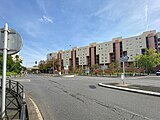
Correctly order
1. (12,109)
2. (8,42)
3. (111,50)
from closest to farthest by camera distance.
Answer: (8,42) → (12,109) → (111,50)

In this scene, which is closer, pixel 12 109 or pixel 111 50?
pixel 12 109

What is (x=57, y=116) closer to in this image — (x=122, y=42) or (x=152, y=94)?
(x=152, y=94)

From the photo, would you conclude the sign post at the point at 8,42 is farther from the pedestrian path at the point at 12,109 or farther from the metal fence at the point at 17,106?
the pedestrian path at the point at 12,109

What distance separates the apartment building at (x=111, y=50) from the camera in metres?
87.8

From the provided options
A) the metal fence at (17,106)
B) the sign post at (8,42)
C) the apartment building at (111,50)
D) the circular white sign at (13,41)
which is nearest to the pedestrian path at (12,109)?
the metal fence at (17,106)

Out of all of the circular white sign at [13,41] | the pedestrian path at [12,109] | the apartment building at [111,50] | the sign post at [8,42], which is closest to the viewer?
the sign post at [8,42]

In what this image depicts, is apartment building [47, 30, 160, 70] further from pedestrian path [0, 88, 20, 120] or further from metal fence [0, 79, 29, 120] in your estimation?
pedestrian path [0, 88, 20, 120]

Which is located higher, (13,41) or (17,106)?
(13,41)

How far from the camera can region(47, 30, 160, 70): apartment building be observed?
87775mm

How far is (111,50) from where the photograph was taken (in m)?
104

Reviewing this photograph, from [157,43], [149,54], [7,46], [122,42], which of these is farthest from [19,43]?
[122,42]

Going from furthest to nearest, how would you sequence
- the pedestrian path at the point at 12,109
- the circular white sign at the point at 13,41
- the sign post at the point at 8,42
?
the pedestrian path at the point at 12,109 → the circular white sign at the point at 13,41 → the sign post at the point at 8,42

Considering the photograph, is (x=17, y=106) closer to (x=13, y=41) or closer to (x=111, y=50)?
(x=13, y=41)

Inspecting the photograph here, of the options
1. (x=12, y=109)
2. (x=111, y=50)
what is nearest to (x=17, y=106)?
(x=12, y=109)
